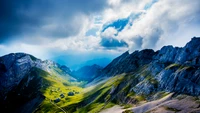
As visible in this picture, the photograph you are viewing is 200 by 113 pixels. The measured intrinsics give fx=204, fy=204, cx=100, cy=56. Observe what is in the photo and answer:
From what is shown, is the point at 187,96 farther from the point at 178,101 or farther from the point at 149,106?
the point at 149,106

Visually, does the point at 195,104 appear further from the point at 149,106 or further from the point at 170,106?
the point at 149,106

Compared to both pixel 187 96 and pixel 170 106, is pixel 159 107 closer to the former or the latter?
pixel 170 106

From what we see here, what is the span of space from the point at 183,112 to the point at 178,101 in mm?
27639

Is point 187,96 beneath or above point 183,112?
above

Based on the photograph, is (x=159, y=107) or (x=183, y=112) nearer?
(x=183, y=112)

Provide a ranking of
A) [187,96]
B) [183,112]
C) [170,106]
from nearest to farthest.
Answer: [183,112], [170,106], [187,96]

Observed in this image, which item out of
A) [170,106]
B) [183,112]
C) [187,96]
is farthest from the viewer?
[187,96]

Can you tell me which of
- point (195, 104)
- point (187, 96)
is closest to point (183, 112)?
point (195, 104)

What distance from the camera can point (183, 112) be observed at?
154375 millimetres

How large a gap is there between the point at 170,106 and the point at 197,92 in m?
38.0

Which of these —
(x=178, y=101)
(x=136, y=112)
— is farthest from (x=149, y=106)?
(x=178, y=101)

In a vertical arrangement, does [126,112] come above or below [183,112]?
above

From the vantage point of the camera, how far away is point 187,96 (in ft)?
622

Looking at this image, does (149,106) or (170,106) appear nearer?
(170,106)
